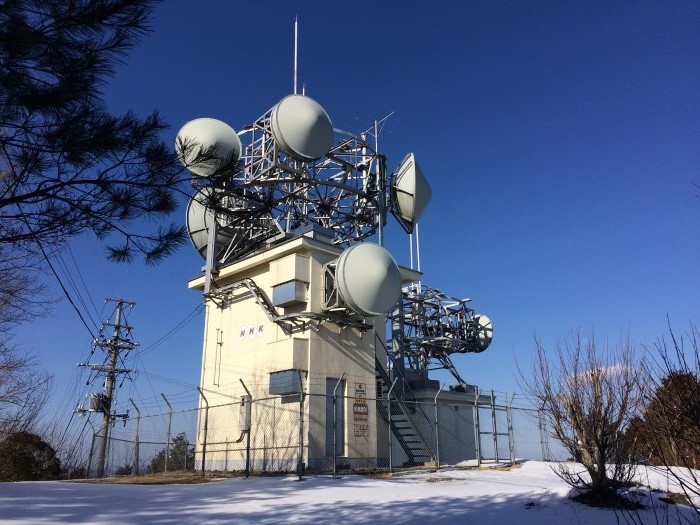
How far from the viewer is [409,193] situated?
22547 millimetres

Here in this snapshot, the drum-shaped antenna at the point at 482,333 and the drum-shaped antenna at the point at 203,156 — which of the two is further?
the drum-shaped antenna at the point at 482,333

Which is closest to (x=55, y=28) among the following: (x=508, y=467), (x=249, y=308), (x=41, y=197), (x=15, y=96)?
(x=15, y=96)

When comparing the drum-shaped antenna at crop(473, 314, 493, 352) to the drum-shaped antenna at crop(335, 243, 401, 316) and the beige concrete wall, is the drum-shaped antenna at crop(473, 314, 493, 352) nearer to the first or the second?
the beige concrete wall

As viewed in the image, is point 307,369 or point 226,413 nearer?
point 307,369

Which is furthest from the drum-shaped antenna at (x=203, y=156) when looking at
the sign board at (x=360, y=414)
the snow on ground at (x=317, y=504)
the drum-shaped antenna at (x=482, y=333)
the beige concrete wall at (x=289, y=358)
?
the drum-shaped antenna at (x=482, y=333)

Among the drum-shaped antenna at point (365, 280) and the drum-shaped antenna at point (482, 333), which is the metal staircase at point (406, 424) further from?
the drum-shaped antenna at point (482, 333)

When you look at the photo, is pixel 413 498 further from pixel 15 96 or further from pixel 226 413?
pixel 226 413

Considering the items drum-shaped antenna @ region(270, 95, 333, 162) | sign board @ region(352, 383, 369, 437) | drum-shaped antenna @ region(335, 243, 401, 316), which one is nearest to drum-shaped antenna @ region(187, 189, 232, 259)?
drum-shaped antenna @ region(270, 95, 333, 162)

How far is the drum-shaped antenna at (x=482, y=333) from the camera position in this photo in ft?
94.3

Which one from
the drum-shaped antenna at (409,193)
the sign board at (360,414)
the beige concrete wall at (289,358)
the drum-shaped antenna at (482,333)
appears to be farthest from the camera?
the drum-shaped antenna at (482,333)

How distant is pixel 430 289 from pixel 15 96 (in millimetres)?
22974

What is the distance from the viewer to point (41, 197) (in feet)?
22.2

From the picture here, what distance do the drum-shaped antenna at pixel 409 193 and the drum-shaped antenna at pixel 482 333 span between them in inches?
317

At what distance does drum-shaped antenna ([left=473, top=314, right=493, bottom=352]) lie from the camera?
2873 cm
